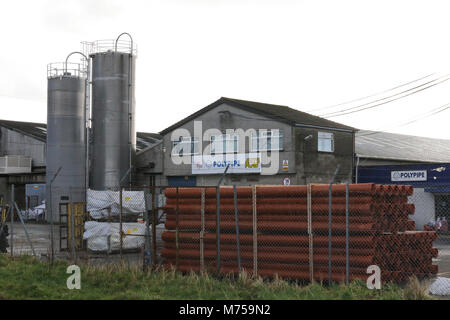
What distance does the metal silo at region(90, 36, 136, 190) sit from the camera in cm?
4138

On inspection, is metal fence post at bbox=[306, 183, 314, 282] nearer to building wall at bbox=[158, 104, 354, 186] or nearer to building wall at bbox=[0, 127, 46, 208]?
building wall at bbox=[158, 104, 354, 186]

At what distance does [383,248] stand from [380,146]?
36541 mm

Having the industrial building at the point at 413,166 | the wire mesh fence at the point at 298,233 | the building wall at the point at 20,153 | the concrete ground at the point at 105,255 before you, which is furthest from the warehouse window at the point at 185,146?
the wire mesh fence at the point at 298,233

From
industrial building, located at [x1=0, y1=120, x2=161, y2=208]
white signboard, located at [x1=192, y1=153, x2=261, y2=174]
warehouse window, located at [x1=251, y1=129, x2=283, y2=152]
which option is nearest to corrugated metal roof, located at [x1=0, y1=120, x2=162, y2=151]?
industrial building, located at [x1=0, y1=120, x2=161, y2=208]

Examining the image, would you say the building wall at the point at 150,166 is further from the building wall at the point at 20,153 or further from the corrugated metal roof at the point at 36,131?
the building wall at the point at 20,153

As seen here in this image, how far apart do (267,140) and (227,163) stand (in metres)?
3.46

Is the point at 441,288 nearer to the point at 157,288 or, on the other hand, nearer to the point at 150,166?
the point at 157,288

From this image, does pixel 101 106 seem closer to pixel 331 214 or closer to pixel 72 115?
pixel 72 115

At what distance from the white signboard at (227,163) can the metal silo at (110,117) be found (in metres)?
5.39

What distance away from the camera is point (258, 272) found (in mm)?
14383

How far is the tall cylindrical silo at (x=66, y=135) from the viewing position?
40875mm

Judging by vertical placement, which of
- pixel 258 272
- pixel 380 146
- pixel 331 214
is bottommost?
pixel 258 272
